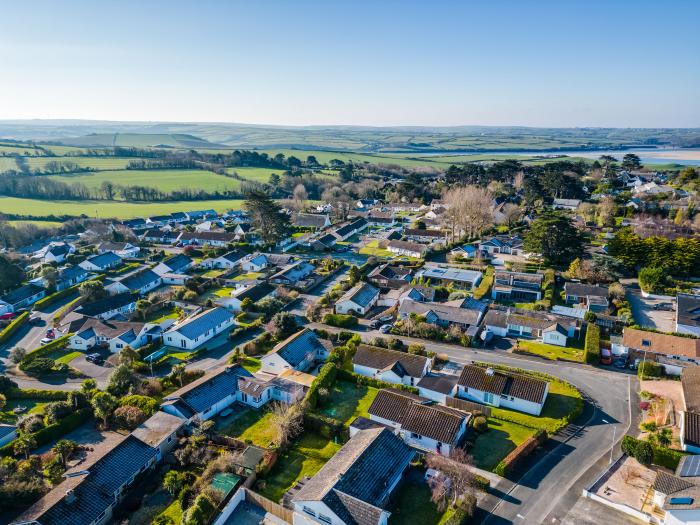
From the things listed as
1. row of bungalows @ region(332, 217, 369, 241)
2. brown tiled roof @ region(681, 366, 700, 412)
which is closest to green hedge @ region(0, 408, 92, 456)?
brown tiled roof @ region(681, 366, 700, 412)

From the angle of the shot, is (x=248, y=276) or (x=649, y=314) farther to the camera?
(x=248, y=276)

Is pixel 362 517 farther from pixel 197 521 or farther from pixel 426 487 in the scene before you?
pixel 197 521

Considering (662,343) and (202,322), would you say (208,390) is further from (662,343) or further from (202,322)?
(662,343)

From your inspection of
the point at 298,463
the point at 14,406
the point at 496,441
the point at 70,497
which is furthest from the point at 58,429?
the point at 496,441

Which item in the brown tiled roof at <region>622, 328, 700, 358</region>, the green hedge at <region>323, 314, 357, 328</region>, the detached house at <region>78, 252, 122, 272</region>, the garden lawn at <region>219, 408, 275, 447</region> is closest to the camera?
the garden lawn at <region>219, 408, 275, 447</region>

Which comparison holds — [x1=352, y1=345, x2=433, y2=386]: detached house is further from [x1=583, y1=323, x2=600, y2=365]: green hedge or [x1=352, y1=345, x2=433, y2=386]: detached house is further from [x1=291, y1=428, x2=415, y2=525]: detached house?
[x1=583, y1=323, x2=600, y2=365]: green hedge

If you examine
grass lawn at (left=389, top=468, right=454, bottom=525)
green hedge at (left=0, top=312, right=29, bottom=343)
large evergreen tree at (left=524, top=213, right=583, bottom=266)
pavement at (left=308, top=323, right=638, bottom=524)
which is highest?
large evergreen tree at (left=524, top=213, right=583, bottom=266)

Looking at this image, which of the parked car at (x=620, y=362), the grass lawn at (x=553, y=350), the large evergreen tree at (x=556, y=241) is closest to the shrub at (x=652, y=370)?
the parked car at (x=620, y=362)

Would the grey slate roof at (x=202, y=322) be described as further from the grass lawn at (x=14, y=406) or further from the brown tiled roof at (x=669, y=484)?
the brown tiled roof at (x=669, y=484)
